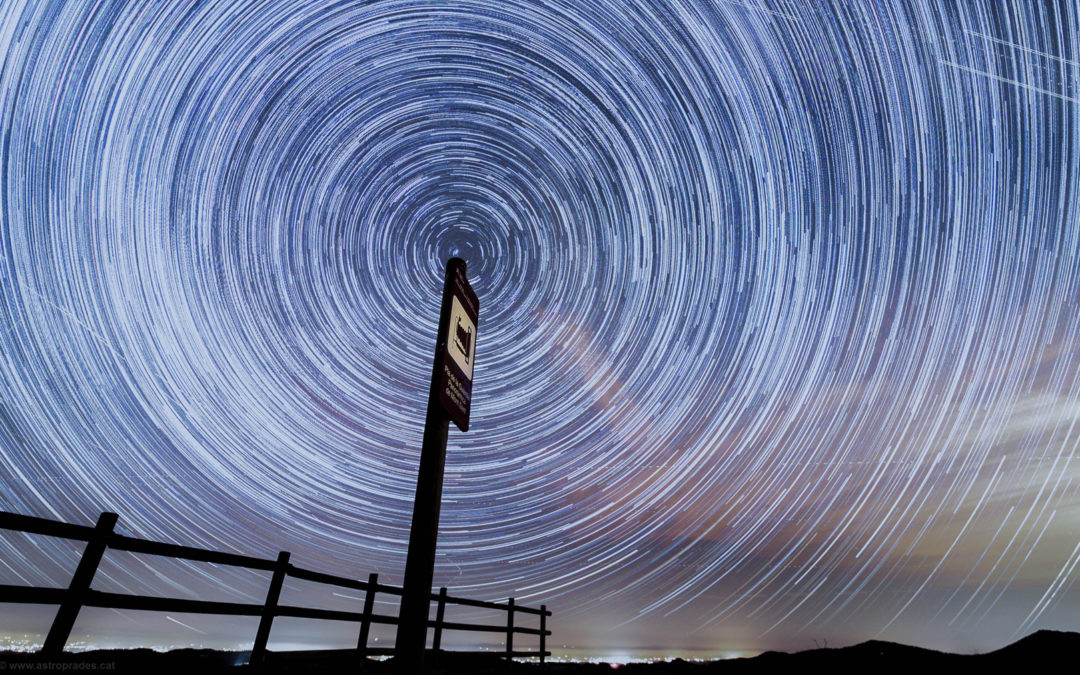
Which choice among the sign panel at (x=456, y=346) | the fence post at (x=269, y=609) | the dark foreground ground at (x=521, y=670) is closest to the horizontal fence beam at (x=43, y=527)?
the dark foreground ground at (x=521, y=670)

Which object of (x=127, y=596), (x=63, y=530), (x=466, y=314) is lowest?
(x=127, y=596)

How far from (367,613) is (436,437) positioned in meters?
3.21

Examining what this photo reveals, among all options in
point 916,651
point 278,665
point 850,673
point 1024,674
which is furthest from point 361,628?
point 916,651

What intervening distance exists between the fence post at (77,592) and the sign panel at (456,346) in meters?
2.76

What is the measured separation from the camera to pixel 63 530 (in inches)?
123

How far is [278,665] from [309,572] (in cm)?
144

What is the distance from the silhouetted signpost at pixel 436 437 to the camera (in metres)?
4.60

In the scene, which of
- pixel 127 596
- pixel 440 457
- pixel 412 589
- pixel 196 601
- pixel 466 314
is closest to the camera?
pixel 127 596

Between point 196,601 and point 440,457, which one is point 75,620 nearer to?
point 196,601

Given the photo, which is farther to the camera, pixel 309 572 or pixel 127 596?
pixel 309 572

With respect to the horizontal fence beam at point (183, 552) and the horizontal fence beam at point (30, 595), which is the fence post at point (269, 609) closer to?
the horizontal fence beam at point (183, 552)

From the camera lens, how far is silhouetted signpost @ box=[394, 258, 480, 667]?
460 centimetres

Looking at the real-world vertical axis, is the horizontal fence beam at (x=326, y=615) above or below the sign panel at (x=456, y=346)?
below

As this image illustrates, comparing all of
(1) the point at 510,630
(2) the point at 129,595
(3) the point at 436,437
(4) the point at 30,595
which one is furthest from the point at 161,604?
(1) the point at 510,630
